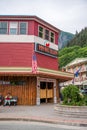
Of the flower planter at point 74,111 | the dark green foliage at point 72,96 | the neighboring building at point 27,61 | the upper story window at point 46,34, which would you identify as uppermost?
the upper story window at point 46,34

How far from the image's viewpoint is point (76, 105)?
16984 mm

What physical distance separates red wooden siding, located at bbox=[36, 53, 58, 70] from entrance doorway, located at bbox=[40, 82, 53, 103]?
2.08 m

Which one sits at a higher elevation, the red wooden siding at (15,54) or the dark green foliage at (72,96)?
the red wooden siding at (15,54)

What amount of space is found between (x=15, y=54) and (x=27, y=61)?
1.50 metres

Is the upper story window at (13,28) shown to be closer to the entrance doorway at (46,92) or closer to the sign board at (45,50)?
the sign board at (45,50)

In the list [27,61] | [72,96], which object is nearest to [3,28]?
[27,61]

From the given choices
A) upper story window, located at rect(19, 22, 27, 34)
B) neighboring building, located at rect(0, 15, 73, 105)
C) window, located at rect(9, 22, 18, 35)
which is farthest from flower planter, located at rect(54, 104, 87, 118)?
window, located at rect(9, 22, 18, 35)

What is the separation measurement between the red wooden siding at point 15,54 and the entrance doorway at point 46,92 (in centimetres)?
300

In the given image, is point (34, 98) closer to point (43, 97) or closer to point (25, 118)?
point (43, 97)

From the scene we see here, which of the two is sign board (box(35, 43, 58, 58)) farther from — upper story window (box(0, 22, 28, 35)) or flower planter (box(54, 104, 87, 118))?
flower planter (box(54, 104, 87, 118))

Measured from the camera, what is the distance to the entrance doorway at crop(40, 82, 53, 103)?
28.0 metres

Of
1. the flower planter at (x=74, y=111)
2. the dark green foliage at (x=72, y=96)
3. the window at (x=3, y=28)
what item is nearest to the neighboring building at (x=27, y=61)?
the window at (x=3, y=28)

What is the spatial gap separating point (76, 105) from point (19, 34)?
541 inches

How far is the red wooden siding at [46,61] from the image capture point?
2921 centimetres
